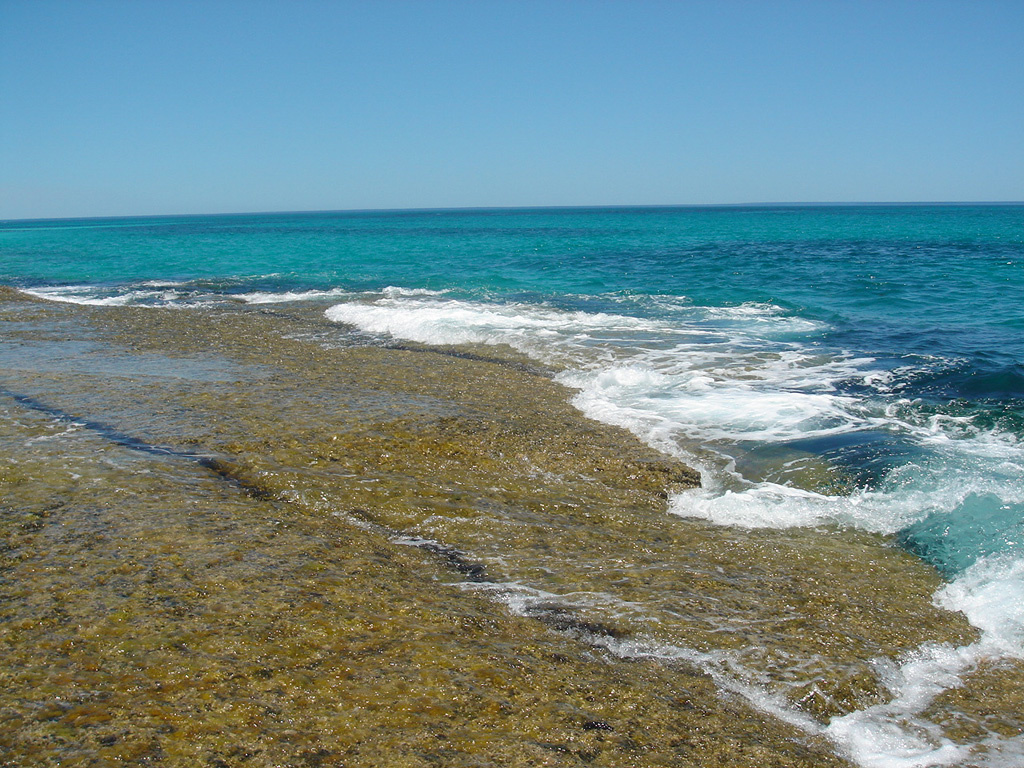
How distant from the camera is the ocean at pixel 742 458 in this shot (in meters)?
4.36

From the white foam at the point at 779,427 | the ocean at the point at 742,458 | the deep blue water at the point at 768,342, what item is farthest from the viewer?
the deep blue water at the point at 768,342

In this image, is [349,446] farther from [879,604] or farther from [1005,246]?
[1005,246]

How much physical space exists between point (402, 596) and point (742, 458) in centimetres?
533

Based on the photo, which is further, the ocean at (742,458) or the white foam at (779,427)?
the ocean at (742,458)

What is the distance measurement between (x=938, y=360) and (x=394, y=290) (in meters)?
17.7

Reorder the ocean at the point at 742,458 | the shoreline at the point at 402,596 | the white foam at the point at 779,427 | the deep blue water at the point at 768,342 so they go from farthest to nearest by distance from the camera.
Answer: the deep blue water at the point at 768,342
the ocean at the point at 742,458
the white foam at the point at 779,427
the shoreline at the point at 402,596

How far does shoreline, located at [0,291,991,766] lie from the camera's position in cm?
344

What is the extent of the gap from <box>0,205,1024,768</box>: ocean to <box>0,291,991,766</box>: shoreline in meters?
0.05

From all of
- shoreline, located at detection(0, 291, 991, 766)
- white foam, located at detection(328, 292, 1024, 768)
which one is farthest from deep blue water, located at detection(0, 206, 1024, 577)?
shoreline, located at detection(0, 291, 991, 766)

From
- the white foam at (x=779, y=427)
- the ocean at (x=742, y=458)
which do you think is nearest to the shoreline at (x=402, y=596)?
the ocean at (x=742, y=458)

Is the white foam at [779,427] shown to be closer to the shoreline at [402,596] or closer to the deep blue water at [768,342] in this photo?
the deep blue water at [768,342]

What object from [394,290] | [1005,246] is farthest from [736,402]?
[1005,246]

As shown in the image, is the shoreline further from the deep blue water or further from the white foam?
the deep blue water

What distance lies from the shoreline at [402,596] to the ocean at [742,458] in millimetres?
49
